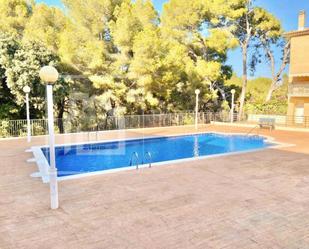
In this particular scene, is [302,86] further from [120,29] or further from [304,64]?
[120,29]

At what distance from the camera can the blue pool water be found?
36.4ft

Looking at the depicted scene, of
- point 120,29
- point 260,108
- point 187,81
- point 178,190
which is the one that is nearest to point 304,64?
point 260,108

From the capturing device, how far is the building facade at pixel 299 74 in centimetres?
2172

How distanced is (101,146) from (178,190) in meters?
7.87

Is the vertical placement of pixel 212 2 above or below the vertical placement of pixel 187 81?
above

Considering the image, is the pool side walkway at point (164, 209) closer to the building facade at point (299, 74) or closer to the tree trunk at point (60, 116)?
the tree trunk at point (60, 116)

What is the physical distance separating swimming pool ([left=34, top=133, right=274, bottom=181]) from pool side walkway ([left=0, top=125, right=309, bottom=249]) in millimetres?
2546

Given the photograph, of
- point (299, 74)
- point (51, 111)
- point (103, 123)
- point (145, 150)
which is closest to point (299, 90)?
point (299, 74)

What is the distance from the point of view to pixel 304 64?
22.1 m

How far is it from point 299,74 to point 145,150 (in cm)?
1538

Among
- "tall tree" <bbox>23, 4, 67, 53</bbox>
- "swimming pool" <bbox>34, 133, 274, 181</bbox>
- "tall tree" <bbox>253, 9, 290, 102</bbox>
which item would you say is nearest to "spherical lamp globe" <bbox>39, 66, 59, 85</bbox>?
"swimming pool" <bbox>34, 133, 274, 181</bbox>

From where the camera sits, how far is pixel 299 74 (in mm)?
22047

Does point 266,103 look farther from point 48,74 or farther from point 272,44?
point 48,74

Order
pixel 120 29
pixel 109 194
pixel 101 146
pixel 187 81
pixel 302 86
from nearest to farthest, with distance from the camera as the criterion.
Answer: pixel 109 194
pixel 101 146
pixel 120 29
pixel 302 86
pixel 187 81
